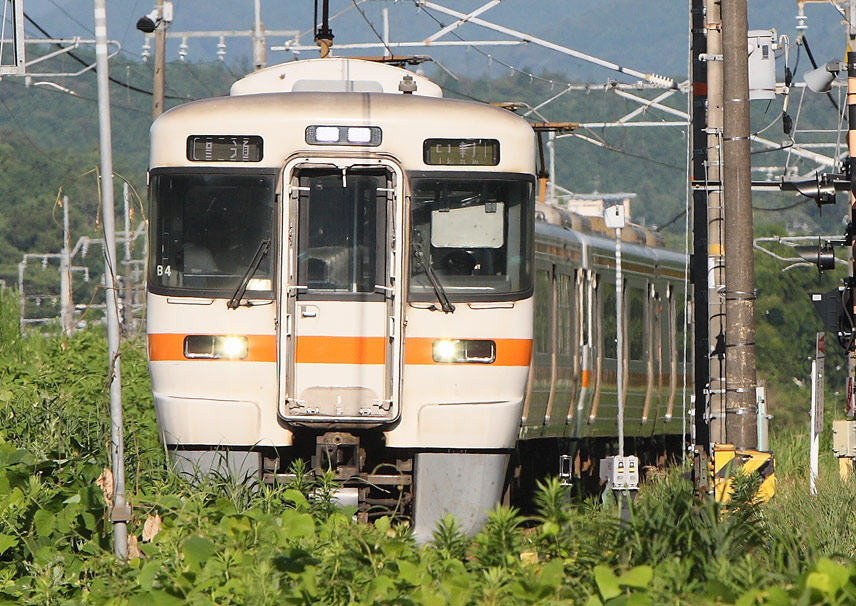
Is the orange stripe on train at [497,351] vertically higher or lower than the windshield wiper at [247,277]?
lower

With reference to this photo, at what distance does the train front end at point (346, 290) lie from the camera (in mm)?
10633

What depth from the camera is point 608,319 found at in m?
16.1

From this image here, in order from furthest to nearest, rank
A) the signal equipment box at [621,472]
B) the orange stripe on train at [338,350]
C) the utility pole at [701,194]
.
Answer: the utility pole at [701,194]
the orange stripe on train at [338,350]
the signal equipment box at [621,472]

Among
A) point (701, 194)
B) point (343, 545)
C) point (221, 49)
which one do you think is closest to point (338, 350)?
point (343, 545)

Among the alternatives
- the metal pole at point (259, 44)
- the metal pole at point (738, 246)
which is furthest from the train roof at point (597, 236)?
the metal pole at point (259, 44)

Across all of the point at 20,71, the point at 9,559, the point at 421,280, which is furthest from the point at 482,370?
the point at 20,71

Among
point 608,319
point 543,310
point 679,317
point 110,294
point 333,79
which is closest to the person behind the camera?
point 110,294

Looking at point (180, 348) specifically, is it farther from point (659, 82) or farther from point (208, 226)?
point (659, 82)

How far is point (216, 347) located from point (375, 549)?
10.5 feet

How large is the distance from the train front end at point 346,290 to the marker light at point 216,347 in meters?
0.01

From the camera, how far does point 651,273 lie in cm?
1778

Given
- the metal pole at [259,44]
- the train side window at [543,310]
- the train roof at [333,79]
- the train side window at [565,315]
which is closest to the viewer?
the train roof at [333,79]

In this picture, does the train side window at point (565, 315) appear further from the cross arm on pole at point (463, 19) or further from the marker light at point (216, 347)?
the cross arm on pole at point (463, 19)

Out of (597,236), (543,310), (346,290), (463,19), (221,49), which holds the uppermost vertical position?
(221,49)
